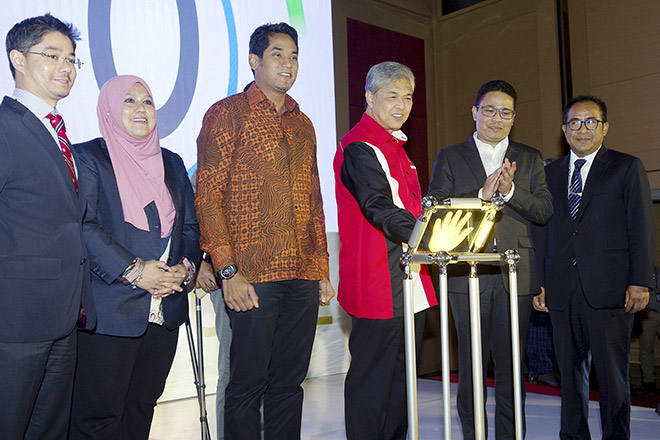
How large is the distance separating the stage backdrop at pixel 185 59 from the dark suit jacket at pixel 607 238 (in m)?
2.12

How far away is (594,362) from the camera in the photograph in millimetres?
2795

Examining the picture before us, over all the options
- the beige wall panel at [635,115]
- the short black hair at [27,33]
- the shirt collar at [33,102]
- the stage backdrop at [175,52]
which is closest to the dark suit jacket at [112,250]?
the shirt collar at [33,102]

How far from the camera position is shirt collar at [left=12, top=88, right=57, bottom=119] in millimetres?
1854

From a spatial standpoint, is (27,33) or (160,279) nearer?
(27,33)

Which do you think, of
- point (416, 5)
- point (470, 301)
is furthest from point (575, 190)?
point (416, 5)

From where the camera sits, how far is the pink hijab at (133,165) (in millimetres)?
2062

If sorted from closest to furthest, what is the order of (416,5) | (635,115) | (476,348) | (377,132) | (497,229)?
(476,348) < (377,132) < (497,229) < (635,115) < (416,5)

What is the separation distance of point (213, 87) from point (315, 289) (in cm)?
231

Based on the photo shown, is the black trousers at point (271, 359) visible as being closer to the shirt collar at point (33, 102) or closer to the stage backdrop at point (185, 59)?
the shirt collar at point (33, 102)

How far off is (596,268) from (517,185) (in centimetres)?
63

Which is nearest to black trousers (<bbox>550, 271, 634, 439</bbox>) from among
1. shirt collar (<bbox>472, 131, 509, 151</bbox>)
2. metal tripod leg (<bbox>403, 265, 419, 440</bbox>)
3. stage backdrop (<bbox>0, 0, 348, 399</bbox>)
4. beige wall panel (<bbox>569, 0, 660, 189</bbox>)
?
shirt collar (<bbox>472, 131, 509, 151</bbox>)

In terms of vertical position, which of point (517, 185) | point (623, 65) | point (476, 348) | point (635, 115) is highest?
point (623, 65)

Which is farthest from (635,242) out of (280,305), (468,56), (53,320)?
(468,56)

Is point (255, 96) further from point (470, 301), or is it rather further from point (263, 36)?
point (470, 301)
